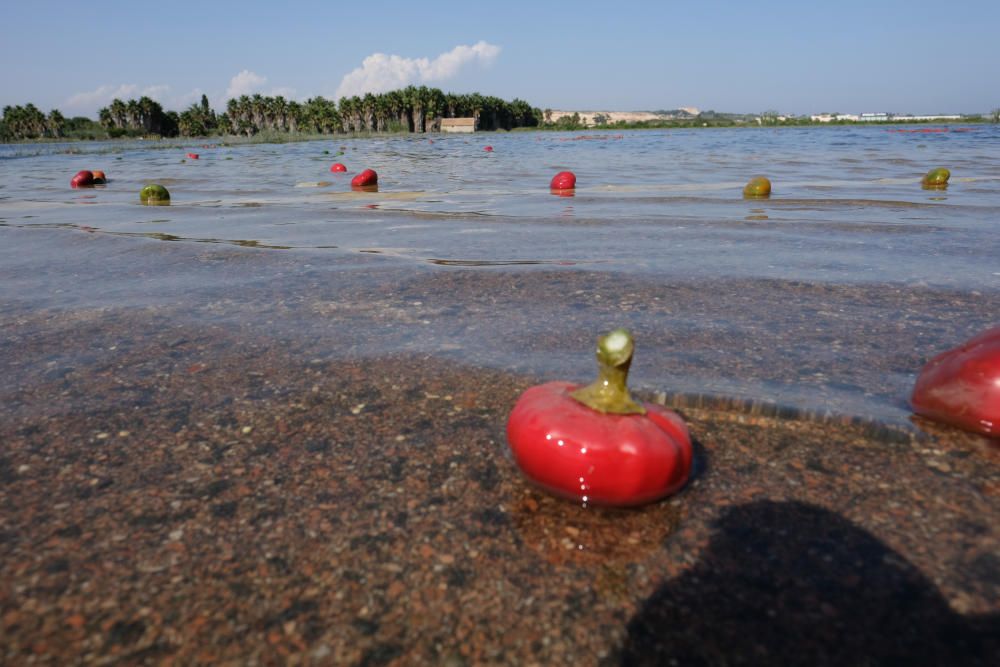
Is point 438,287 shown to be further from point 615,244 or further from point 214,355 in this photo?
point 615,244

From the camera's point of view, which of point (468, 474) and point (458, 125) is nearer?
point (468, 474)

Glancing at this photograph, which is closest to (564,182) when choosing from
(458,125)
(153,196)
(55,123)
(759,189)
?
(759,189)

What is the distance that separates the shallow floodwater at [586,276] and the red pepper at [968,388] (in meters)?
0.15

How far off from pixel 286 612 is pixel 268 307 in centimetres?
296

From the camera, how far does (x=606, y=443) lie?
5.86 ft

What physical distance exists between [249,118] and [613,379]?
12445 centimetres

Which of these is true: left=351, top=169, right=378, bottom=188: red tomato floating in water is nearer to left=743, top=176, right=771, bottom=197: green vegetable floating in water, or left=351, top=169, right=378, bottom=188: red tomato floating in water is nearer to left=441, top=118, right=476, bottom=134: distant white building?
Result: left=743, top=176, right=771, bottom=197: green vegetable floating in water

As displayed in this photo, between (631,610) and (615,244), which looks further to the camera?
(615,244)

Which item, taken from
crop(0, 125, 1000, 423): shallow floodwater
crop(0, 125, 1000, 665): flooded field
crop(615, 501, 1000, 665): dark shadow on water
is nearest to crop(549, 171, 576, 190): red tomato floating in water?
crop(0, 125, 1000, 423): shallow floodwater

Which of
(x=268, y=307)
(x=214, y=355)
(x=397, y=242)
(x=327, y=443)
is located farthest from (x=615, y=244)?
(x=327, y=443)

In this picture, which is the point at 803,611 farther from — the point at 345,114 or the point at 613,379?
the point at 345,114

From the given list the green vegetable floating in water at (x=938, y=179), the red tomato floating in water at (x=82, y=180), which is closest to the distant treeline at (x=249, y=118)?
the red tomato floating in water at (x=82, y=180)

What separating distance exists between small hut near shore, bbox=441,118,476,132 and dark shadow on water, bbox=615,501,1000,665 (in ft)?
376

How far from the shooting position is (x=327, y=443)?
7.67 ft
